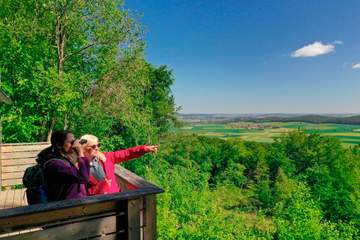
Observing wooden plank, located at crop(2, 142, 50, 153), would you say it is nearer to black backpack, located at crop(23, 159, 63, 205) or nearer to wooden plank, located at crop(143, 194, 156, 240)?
A: black backpack, located at crop(23, 159, 63, 205)

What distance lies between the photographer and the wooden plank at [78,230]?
285 centimetres

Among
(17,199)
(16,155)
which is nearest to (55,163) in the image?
(17,199)

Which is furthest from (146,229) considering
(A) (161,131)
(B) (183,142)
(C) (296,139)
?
(C) (296,139)

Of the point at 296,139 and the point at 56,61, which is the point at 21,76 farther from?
the point at 296,139

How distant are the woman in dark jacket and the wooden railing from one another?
10.5 inches

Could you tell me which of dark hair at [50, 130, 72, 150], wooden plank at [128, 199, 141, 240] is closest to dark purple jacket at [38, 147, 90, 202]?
dark hair at [50, 130, 72, 150]

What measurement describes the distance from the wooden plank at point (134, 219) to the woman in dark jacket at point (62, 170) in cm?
54

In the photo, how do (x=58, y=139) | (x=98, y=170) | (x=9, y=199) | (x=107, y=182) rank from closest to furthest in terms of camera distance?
1. (x=58, y=139)
2. (x=98, y=170)
3. (x=107, y=182)
4. (x=9, y=199)

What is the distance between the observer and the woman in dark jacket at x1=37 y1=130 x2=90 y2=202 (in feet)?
10.3

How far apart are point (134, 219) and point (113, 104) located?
1458 cm

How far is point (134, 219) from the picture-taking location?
10.8ft

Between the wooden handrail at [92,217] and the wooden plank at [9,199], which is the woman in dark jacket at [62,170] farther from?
the wooden plank at [9,199]

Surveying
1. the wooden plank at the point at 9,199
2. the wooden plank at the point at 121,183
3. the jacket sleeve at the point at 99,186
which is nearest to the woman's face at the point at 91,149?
the jacket sleeve at the point at 99,186

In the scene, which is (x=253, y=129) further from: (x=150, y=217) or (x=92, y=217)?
(x=92, y=217)
